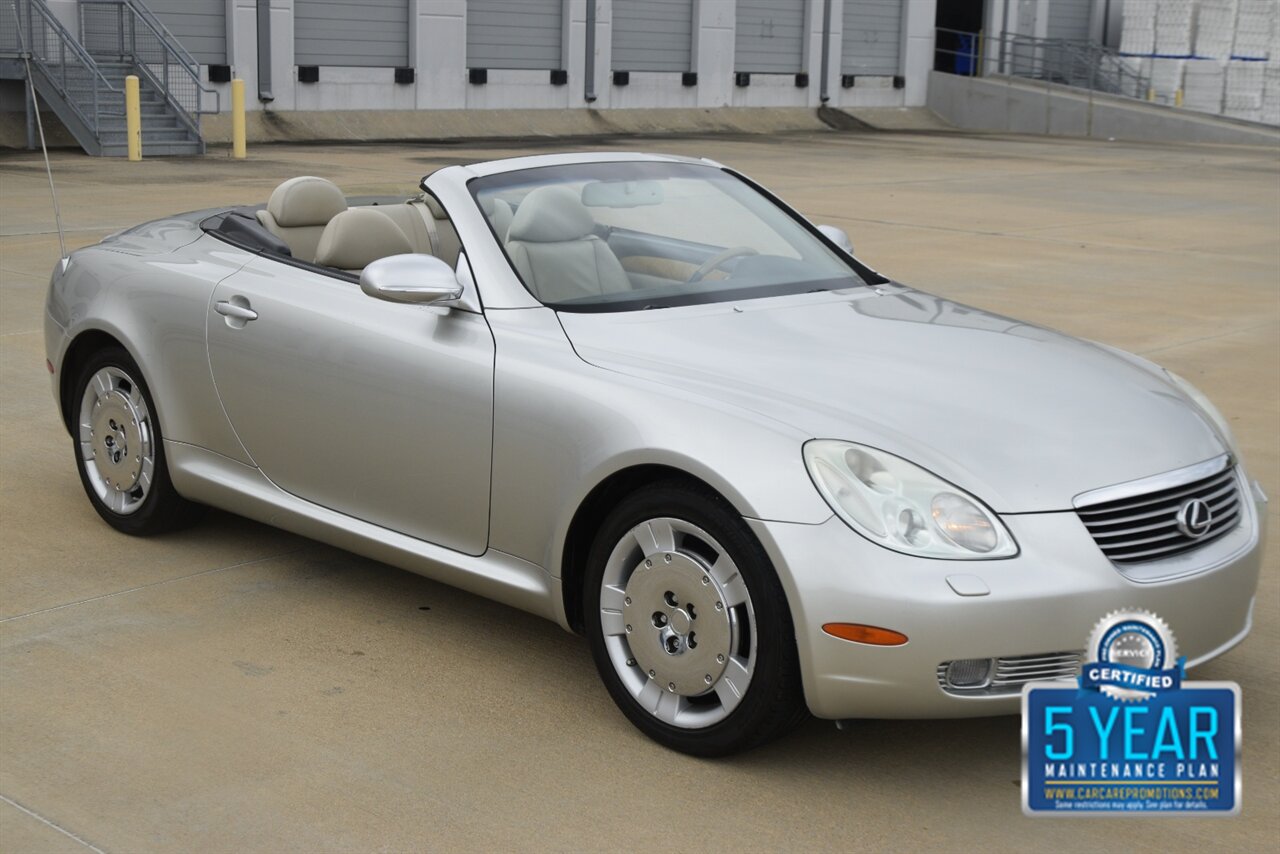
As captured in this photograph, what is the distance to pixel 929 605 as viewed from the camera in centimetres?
355

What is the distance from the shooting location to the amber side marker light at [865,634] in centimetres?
359

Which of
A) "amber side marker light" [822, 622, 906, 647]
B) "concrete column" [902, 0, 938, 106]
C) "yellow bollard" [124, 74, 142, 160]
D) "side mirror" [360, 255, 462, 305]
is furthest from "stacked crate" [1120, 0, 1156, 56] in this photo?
"amber side marker light" [822, 622, 906, 647]

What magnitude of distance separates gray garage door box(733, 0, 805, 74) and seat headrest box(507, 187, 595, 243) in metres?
35.8

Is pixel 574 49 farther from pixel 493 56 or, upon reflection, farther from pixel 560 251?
pixel 560 251

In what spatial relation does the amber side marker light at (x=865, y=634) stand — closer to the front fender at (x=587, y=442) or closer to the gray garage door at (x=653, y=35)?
the front fender at (x=587, y=442)

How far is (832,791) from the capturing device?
385 centimetres

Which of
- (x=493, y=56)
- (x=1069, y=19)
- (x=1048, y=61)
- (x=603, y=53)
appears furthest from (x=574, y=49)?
(x=1069, y=19)

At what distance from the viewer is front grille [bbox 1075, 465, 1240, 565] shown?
12.3ft

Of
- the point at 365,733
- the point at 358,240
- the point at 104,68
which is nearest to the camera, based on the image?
the point at 365,733

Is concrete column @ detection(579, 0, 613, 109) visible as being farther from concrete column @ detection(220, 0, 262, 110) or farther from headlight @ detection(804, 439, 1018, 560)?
headlight @ detection(804, 439, 1018, 560)

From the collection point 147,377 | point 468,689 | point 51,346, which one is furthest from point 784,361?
point 51,346

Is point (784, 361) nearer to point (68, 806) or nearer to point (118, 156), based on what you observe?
point (68, 806)

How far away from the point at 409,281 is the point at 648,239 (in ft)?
3.23

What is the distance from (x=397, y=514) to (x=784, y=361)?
4.04ft
